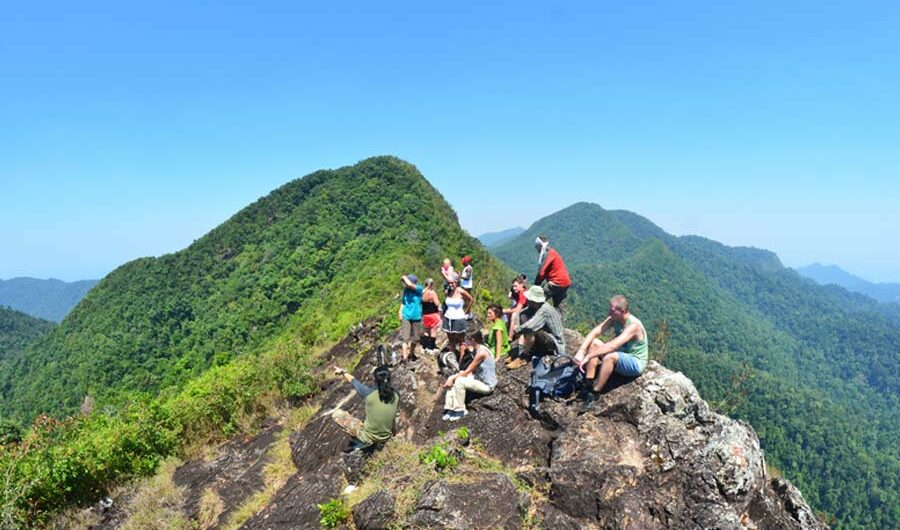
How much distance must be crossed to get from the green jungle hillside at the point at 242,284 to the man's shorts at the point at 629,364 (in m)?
22.4

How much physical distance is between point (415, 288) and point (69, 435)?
26.1ft

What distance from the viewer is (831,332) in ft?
652

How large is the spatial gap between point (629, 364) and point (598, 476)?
172cm

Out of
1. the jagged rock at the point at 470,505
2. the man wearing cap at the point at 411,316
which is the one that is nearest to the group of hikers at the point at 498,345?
the man wearing cap at the point at 411,316

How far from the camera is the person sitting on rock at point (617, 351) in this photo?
6262 mm

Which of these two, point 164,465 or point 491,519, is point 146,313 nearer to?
point 164,465

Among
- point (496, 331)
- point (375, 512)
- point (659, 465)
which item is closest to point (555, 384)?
point (659, 465)

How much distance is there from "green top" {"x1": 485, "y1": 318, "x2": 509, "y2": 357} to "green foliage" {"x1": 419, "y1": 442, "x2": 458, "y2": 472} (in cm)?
304

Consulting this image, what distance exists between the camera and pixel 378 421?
661cm

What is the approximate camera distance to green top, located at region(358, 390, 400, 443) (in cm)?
660

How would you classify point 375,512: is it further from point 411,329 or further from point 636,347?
point 411,329

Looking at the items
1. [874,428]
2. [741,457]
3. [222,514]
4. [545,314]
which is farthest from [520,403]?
[874,428]

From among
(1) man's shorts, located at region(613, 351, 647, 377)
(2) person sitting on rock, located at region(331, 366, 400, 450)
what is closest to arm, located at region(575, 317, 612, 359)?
(1) man's shorts, located at region(613, 351, 647, 377)

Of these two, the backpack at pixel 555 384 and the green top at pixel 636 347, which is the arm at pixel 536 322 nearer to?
the backpack at pixel 555 384
